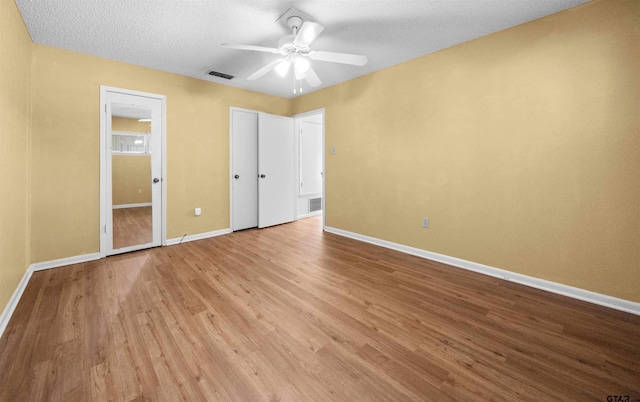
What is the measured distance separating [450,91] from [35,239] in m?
5.05

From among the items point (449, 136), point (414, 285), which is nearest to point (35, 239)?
point (414, 285)

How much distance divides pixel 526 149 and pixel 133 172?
4.71 meters

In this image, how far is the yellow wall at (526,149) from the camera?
2131mm

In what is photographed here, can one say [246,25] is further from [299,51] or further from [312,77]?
[312,77]

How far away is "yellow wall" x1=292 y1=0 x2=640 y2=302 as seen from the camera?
213 cm

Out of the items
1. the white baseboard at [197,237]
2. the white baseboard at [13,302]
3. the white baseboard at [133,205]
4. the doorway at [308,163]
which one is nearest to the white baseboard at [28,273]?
the white baseboard at [13,302]

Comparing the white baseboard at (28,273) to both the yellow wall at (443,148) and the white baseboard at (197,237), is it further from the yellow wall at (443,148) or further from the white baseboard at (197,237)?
the white baseboard at (197,237)

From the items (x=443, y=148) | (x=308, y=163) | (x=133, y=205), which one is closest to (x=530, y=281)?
(x=443, y=148)

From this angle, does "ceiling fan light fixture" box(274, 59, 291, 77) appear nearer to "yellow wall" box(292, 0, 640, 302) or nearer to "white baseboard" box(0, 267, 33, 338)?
"yellow wall" box(292, 0, 640, 302)

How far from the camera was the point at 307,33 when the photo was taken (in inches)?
86.1

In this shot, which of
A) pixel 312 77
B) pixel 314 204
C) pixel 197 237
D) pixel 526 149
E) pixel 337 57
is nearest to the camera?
pixel 337 57

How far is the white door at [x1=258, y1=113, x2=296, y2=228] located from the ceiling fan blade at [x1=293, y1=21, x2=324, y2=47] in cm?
261

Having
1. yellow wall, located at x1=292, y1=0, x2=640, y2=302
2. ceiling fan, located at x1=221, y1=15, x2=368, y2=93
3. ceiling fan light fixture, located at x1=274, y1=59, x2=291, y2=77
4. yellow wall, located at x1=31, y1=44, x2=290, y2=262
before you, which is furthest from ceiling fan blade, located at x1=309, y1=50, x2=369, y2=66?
yellow wall, located at x1=31, y1=44, x2=290, y2=262

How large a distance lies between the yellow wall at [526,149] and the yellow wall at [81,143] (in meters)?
2.89
